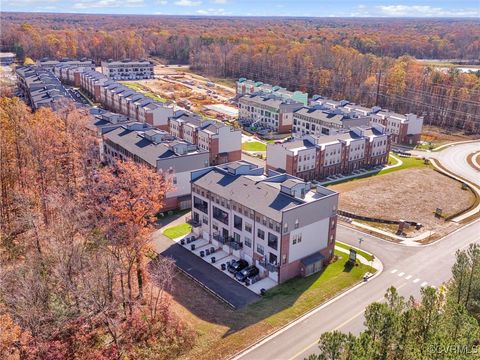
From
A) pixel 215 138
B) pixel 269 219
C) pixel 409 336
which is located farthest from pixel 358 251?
pixel 215 138

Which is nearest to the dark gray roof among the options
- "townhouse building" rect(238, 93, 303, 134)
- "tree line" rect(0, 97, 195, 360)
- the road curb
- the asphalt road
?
"tree line" rect(0, 97, 195, 360)

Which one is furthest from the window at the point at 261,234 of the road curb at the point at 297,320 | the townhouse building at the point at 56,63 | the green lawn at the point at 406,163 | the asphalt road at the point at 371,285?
the townhouse building at the point at 56,63

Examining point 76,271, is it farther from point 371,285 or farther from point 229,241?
point 371,285

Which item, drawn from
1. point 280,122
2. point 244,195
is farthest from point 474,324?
point 280,122

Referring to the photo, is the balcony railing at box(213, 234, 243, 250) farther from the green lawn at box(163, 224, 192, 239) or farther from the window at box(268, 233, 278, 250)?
the green lawn at box(163, 224, 192, 239)

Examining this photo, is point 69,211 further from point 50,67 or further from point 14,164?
point 50,67

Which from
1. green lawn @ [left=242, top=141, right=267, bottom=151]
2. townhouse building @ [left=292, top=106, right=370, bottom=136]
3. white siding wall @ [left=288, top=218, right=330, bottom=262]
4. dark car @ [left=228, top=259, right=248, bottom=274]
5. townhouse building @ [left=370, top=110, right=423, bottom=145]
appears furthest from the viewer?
townhouse building @ [left=370, top=110, right=423, bottom=145]

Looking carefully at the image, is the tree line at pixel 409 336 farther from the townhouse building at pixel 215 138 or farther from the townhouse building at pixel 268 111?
the townhouse building at pixel 268 111
